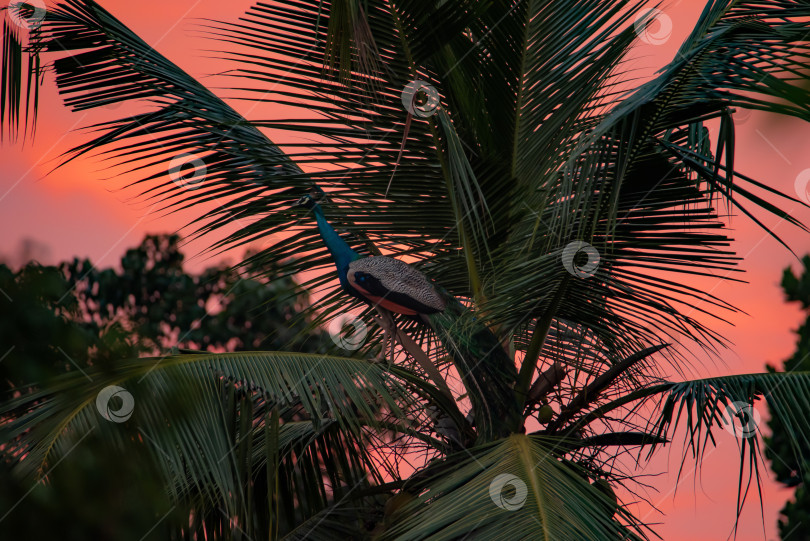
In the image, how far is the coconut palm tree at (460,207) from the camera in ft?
13.6

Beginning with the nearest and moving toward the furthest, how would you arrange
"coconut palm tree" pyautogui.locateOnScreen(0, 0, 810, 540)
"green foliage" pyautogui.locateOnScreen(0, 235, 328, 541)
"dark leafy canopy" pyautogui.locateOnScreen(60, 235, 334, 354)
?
"green foliage" pyautogui.locateOnScreen(0, 235, 328, 541) < "coconut palm tree" pyautogui.locateOnScreen(0, 0, 810, 540) < "dark leafy canopy" pyautogui.locateOnScreen(60, 235, 334, 354)

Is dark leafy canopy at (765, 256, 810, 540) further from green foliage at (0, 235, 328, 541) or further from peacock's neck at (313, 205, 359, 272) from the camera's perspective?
green foliage at (0, 235, 328, 541)

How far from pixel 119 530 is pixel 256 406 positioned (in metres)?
4.06

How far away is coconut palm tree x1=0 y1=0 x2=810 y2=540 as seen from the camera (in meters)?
4.14

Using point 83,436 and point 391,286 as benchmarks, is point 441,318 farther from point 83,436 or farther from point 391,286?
point 83,436

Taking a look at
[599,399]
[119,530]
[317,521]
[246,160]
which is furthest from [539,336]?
[119,530]

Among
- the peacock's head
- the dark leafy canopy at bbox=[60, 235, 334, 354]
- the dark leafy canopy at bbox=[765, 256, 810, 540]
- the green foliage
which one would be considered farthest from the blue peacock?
the dark leafy canopy at bbox=[765, 256, 810, 540]

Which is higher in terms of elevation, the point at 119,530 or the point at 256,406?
the point at 256,406

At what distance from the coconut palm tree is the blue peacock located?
0.02m

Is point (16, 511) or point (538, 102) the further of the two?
point (538, 102)

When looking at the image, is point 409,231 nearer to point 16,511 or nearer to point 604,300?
point 604,300

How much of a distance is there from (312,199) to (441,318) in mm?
1122

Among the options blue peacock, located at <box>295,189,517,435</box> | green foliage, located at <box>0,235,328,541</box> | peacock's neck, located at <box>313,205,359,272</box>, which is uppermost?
peacock's neck, located at <box>313,205,359,272</box>

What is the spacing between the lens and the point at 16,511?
105 centimetres
